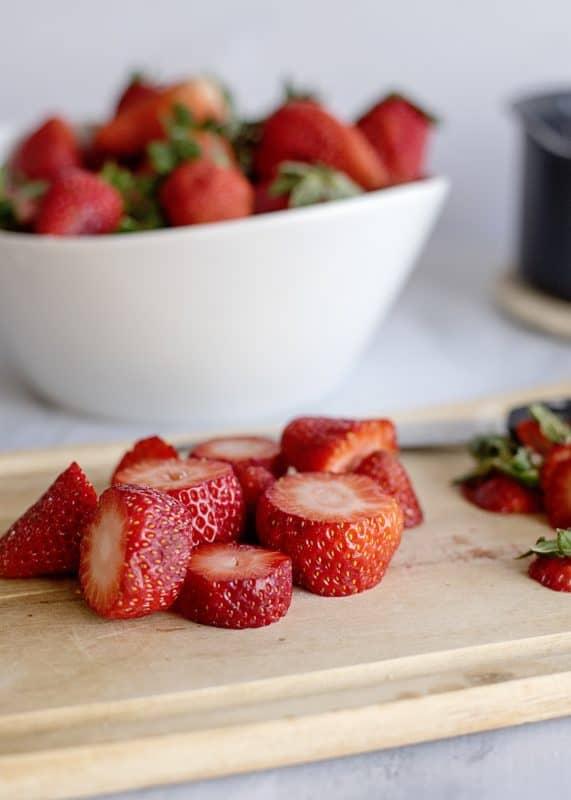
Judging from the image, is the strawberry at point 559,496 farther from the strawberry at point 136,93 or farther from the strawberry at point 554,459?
the strawberry at point 136,93

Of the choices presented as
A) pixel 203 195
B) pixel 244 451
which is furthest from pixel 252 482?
pixel 203 195

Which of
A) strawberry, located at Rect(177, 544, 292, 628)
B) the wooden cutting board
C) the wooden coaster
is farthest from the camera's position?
the wooden coaster

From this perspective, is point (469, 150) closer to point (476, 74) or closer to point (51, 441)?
point (476, 74)

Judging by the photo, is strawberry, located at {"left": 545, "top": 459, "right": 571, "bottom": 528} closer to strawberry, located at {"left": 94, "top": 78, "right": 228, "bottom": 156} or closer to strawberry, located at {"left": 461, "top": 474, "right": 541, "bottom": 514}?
strawberry, located at {"left": 461, "top": 474, "right": 541, "bottom": 514}

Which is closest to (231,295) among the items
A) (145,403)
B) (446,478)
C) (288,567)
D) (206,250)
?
(206,250)

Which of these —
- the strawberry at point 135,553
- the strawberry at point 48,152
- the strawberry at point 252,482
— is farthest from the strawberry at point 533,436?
the strawberry at point 48,152

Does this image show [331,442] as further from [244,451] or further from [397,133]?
[397,133]

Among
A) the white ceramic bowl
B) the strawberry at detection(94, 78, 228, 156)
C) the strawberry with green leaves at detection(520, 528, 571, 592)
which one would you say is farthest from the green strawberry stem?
the strawberry at detection(94, 78, 228, 156)
